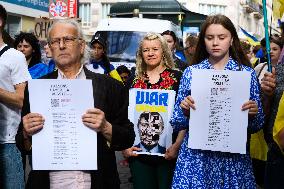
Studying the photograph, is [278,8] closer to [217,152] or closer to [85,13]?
[217,152]

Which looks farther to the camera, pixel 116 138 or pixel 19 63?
pixel 19 63

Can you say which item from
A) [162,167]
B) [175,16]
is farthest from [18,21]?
[162,167]

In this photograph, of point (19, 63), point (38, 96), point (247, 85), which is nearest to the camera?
point (38, 96)

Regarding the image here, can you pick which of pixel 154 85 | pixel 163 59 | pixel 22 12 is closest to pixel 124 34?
pixel 163 59

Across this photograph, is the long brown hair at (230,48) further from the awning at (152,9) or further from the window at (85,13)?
the window at (85,13)

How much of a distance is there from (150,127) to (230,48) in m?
1.15

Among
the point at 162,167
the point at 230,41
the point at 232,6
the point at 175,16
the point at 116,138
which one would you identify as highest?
the point at 232,6

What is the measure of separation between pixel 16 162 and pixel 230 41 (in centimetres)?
174

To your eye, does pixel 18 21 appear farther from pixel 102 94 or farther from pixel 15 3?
pixel 102 94

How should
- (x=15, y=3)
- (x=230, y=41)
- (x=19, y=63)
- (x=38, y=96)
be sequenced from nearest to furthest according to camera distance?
(x=38, y=96) < (x=230, y=41) < (x=19, y=63) < (x=15, y=3)

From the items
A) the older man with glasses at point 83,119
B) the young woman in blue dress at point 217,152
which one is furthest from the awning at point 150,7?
the older man with glasses at point 83,119

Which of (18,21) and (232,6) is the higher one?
(232,6)

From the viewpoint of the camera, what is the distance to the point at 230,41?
3711 millimetres

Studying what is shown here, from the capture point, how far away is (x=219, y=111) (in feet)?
11.6
